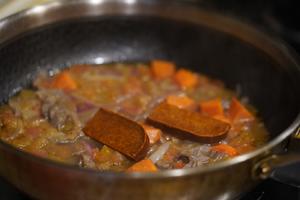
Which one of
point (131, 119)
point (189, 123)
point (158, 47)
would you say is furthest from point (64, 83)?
point (189, 123)

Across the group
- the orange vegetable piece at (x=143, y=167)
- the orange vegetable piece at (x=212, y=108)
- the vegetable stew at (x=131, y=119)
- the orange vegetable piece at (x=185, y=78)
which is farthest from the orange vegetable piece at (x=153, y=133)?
the orange vegetable piece at (x=185, y=78)

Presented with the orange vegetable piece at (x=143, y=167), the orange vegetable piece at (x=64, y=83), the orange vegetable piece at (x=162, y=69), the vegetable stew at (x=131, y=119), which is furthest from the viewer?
the orange vegetable piece at (x=162, y=69)

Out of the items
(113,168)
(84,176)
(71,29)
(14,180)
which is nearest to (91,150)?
(113,168)

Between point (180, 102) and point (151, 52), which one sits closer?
point (180, 102)

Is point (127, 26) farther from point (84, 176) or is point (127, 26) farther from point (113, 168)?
point (84, 176)

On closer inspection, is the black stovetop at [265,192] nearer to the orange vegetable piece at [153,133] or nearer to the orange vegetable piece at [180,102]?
the orange vegetable piece at [153,133]

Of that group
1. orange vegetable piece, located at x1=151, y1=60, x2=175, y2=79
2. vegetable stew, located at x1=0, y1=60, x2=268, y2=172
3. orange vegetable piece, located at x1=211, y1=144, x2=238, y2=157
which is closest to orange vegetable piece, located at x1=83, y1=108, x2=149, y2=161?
vegetable stew, located at x1=0, y1=60, x2=268, y2=172

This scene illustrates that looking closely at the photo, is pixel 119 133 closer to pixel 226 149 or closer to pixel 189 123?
pixel 189 123

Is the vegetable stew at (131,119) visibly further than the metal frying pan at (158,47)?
No
